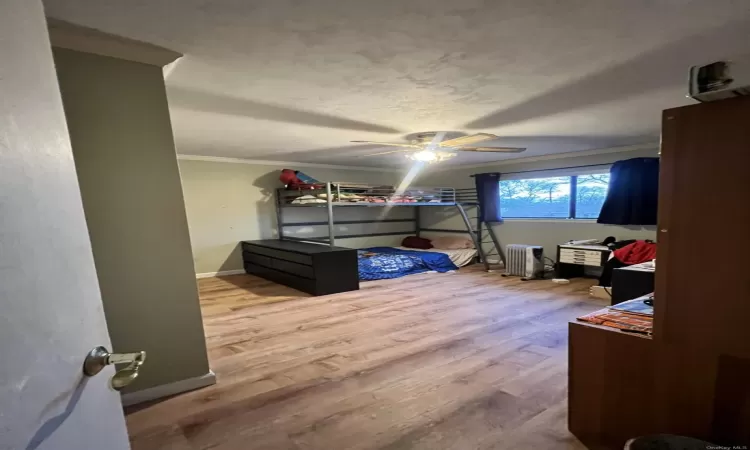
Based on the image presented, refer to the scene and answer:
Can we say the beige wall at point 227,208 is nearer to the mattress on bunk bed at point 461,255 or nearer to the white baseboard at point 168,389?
the mattress on bunk bed at point 461,255

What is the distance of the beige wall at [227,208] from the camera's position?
5160mm

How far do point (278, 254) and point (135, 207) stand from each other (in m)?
2.97

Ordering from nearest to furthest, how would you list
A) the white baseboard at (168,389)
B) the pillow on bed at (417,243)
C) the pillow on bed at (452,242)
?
the white baseboard at (168,389) < the pillow on bed at (452,242) < the pillow on bed at (417,243)

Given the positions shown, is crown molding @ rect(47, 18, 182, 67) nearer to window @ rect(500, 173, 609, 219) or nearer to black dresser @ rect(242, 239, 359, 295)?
black dresser @ rect(242, 239, 359, 295)

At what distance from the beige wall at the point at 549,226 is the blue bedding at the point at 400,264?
3.76 feet

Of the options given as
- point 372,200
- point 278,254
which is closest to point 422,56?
point 372,200

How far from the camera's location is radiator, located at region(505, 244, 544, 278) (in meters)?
4.82

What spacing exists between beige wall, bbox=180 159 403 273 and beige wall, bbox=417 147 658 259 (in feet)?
8.71

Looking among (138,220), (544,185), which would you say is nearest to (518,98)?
(138,220)

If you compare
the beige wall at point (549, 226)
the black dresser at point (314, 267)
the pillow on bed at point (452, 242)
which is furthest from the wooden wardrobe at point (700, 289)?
the pillow on bed at point (452, 242)

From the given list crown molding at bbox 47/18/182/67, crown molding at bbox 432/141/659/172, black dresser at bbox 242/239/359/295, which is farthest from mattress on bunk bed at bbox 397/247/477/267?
crown molding at bbox 47/18/182/67

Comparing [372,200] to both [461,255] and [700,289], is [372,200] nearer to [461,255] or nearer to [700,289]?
[461,255]

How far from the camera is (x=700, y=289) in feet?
3.61

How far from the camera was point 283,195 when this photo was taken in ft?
18.8
